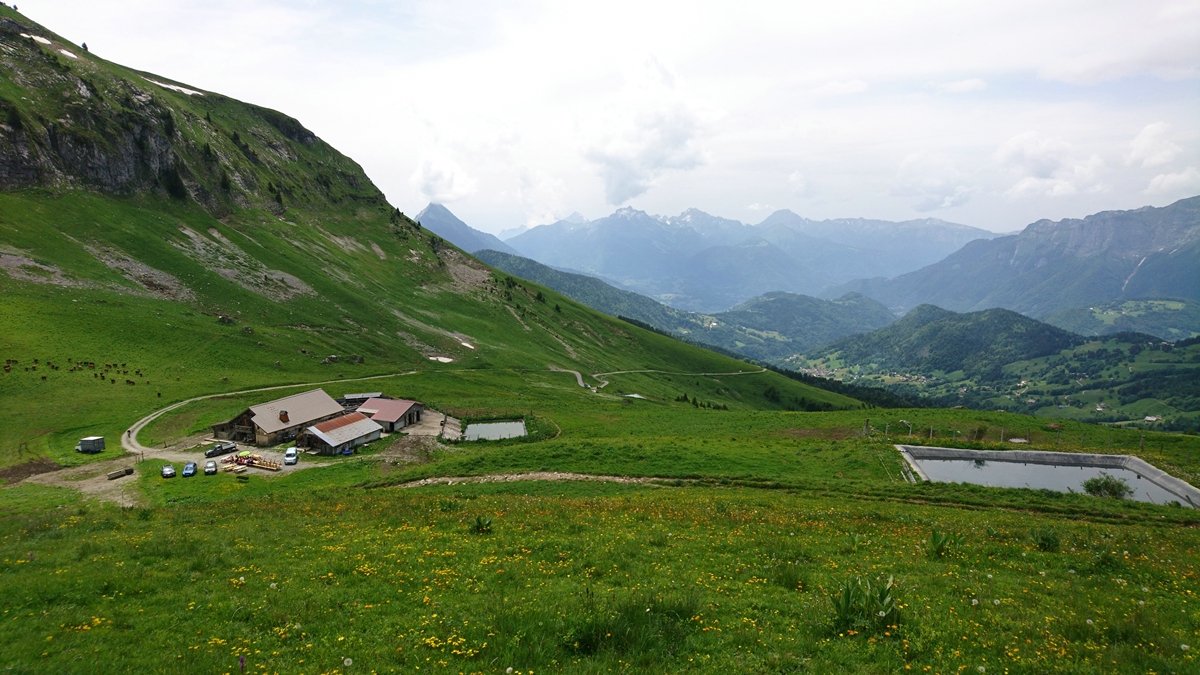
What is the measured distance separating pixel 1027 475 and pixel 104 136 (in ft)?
583

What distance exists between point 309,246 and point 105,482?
116m

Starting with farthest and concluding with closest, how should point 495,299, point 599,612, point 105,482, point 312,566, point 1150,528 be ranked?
point 495,299
point 105,482
point 1150,528
point 312,566
point 599,612

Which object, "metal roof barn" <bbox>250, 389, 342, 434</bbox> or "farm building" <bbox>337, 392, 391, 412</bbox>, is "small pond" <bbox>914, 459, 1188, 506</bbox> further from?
"farm building" <bbox>337, 392, 391, 412</bbox>

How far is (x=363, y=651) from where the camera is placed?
10.8m

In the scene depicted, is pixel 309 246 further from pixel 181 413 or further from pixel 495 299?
pixel 181 413

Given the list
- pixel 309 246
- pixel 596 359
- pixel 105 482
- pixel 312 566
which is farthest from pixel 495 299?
pixel 312 566

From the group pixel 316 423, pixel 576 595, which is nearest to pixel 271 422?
pixel 316 423

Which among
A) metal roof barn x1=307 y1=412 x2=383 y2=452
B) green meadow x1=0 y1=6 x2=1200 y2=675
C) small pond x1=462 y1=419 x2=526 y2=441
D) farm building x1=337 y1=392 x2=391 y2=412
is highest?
green meadow x1=0 y1=6 x2=1200 y2=675

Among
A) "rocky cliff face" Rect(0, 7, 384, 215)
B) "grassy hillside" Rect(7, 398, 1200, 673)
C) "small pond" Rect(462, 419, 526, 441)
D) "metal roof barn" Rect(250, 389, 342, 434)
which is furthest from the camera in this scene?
"rocky cliff face" Rect(0, 7, 384, 215)

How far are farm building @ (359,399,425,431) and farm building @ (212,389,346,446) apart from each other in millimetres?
5145

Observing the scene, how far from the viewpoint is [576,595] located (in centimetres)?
1365

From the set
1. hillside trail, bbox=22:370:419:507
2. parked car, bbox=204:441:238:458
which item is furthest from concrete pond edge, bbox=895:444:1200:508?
parked car, bbox=204:441:238:458

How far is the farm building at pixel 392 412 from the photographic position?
6831cm

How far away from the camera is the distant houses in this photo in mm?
59656
